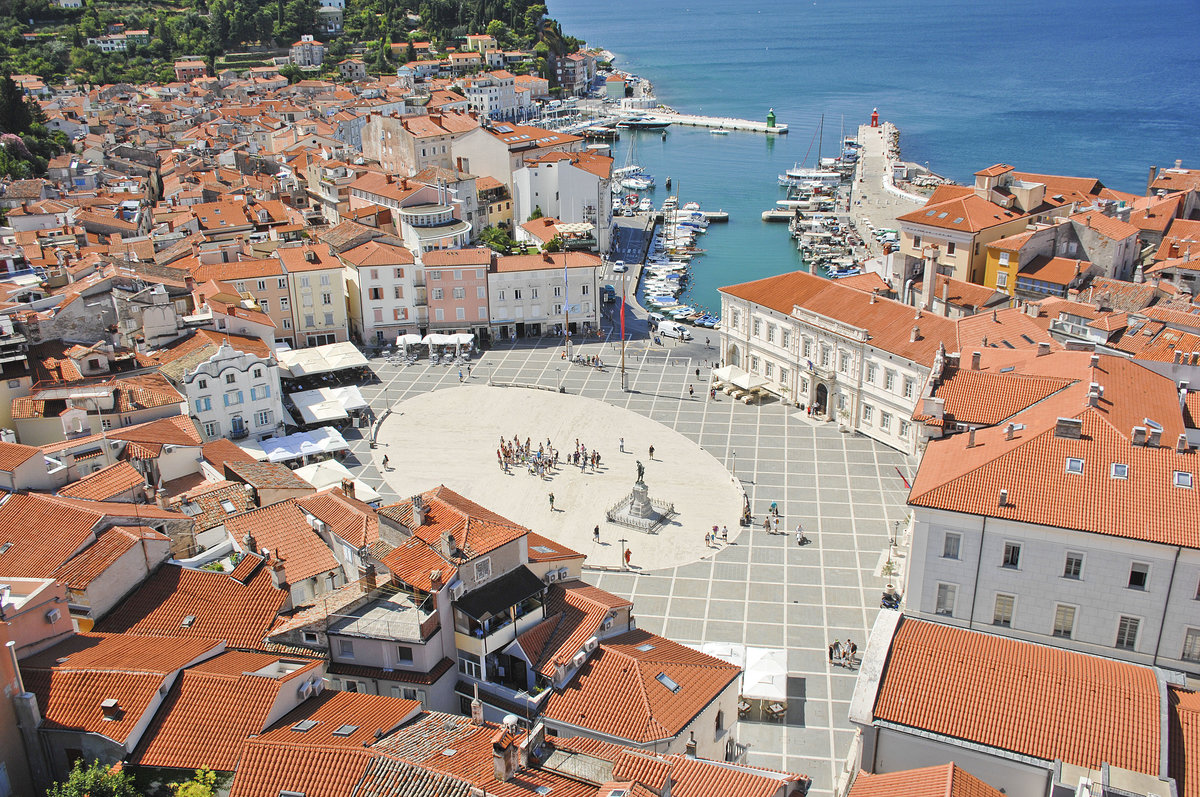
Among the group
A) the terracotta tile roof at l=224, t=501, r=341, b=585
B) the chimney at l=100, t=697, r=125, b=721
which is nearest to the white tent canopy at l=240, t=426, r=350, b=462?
the terracotta tile roof at l=224, t=501, r=341, b=585

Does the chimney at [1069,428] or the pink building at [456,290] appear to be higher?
the chimney at [1069,428]

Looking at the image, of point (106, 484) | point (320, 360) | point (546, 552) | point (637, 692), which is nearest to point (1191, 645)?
point (637, 692)

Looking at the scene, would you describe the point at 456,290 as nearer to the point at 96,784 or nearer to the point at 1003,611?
the point at 1003,611

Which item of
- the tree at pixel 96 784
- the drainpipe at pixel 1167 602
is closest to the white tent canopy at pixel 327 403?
the tree at pixel 96 784

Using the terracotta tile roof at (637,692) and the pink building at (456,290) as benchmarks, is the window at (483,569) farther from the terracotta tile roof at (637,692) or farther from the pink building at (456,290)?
the pink building at (456,290)

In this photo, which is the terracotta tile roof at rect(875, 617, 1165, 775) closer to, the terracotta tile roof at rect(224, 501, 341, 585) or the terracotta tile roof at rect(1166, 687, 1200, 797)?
the terracotta tile roof at rect(1166, 687, 1200, 797)

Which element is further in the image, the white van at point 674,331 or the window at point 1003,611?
the white van at point 674,331
